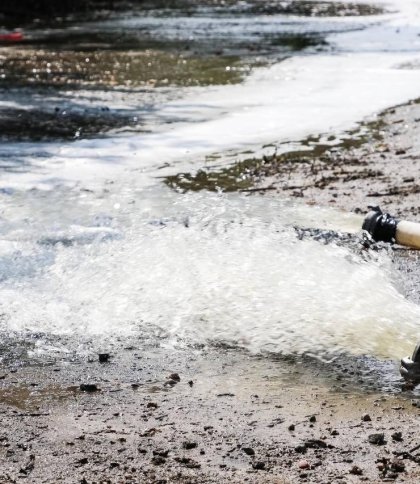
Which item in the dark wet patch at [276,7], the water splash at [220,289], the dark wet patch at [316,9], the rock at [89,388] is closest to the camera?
the rock at [89,388]

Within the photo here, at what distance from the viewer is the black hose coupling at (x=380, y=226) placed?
6.46m

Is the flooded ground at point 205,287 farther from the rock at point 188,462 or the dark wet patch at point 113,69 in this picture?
the dark wet patch at point 113,69

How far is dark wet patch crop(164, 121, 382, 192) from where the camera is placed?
8.27m

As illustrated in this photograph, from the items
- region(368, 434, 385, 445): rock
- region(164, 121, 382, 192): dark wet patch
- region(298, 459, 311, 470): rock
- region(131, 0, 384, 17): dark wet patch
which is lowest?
region(164, 121, 382, 192): dark wet patch

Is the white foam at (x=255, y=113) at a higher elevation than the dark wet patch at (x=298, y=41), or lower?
lower

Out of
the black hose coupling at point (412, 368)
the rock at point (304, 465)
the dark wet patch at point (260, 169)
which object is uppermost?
the black hose coupling at point (412, 368)

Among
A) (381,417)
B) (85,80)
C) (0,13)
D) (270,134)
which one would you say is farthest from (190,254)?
(0,13)

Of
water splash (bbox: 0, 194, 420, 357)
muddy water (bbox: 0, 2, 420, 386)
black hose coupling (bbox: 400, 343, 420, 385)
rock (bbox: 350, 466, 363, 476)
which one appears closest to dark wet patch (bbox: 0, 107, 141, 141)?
muddy water (bbox: 0, 2, 420, 386)

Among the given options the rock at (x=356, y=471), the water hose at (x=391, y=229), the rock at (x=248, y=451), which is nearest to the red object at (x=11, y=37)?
the water hose at (x=391, y=229)

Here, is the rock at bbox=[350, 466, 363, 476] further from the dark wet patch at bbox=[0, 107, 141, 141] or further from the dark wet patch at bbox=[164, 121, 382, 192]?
the dark wet patch at bbox=[0, 107, 141, 141]

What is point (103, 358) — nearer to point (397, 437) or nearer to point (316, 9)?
point (397, 437)

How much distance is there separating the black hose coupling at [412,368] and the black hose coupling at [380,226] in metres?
2.08

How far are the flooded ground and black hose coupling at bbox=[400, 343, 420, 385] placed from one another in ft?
0.25

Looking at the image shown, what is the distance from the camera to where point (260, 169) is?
8773 millimetres
